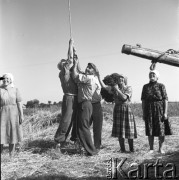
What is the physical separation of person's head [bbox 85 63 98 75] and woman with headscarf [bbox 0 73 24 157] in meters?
1.48

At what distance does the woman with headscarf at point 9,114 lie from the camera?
18.9ft

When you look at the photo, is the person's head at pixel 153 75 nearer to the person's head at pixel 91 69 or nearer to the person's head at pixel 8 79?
the person's head at pixel 91 69

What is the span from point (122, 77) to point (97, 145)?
152cm

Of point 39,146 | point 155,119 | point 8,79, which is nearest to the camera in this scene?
point 8,79

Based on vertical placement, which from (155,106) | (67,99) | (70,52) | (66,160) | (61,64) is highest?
(70,52)

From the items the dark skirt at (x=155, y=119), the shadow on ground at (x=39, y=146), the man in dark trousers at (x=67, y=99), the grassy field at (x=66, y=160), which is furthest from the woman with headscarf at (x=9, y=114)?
the dark skirt at (x=155, y=119)

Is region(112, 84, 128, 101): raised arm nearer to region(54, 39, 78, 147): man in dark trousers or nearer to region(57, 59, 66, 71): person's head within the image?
region(54, 39, 78, 147): man in dark trousers

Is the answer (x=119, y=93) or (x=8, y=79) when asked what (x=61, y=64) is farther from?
(x=119, y=93)

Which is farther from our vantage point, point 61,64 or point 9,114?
point 61,64

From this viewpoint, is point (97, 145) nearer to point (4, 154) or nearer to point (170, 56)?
point (4, 154)

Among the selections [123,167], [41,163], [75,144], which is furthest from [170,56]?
[75,144]

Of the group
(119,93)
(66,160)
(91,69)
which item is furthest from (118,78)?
(66,160)

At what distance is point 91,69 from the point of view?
627 centimetres

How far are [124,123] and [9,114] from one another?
89.7 inches
